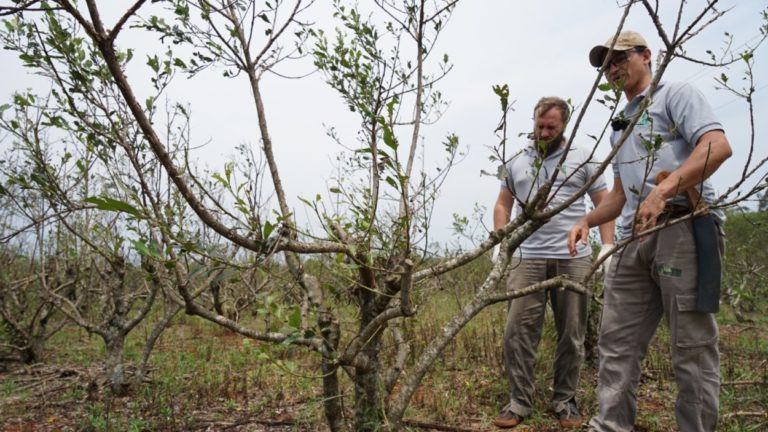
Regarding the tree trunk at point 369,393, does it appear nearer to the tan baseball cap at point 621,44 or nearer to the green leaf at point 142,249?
the green leaf at point 142,249

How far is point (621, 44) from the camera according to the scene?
7.70 feet

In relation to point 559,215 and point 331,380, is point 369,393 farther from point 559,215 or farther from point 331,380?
point 559,215

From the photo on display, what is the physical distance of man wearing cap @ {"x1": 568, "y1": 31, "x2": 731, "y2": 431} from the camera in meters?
2.00

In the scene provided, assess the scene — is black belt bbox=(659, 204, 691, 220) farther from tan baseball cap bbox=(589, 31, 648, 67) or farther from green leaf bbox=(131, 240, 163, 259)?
green leaf bbox=(131, 240, 163, 259)

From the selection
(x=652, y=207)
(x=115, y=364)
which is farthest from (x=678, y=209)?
(x=115, y=364)

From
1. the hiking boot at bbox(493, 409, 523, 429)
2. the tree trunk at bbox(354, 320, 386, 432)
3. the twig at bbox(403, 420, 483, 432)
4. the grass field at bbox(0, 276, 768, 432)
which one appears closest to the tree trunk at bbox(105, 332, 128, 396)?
the grass field at bbox(0, 276, 768, 432)

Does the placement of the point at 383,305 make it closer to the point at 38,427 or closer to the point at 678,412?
the point at 678,412

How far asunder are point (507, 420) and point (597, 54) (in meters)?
2.19

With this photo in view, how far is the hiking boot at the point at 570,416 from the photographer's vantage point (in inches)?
125

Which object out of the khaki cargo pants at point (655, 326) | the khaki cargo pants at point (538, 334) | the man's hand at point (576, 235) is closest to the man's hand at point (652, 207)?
the khaki cargo pants at point (655, 326)

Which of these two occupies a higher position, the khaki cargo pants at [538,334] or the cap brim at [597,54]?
the cap brim at [597,54]

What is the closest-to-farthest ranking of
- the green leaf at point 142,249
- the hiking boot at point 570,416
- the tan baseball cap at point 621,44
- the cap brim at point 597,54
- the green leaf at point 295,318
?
the green leaf at point 142,249, the green leaf at point 295,318, the tan baseball cap at point 621,44, the cap brim at point 597,54, the hiking boot at point 570,416

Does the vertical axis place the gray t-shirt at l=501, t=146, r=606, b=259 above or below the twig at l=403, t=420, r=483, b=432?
above

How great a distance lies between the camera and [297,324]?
5.21 feet
